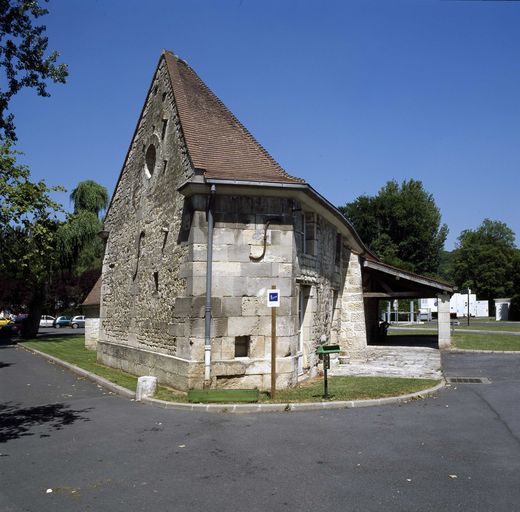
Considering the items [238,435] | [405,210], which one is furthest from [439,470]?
[405,210]

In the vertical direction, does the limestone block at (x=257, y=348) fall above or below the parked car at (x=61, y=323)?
above

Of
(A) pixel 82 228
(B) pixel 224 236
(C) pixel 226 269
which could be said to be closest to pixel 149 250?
(B) pixel 224 236

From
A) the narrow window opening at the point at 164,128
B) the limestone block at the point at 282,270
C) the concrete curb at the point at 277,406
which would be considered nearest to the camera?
the concrete curb at the point at 277,406

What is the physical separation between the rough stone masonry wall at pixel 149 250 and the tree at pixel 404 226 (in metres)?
39.2

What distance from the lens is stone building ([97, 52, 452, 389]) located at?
35.0ft

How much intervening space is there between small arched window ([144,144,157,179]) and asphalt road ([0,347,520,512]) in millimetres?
→ 7055

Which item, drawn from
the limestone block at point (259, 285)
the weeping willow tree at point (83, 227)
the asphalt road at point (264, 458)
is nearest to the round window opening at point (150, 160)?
the limestone block at point (259, 285)

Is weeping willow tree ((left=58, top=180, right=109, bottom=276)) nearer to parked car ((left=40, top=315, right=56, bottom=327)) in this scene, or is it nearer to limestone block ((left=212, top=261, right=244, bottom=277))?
limestone block ((left=212, top=261, right=244, bottom=277))

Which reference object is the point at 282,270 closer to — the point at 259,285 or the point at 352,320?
the point at 259,285

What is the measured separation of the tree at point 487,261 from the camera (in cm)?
7012

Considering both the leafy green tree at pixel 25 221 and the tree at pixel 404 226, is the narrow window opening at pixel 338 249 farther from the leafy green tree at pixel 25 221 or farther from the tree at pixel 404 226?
the tree at pixel 404 226

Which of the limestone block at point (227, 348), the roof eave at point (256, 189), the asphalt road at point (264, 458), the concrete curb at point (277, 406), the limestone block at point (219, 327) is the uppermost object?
the roof eave at point (256, 189)

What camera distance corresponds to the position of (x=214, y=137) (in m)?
12.5

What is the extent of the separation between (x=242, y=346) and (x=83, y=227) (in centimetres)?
2274
